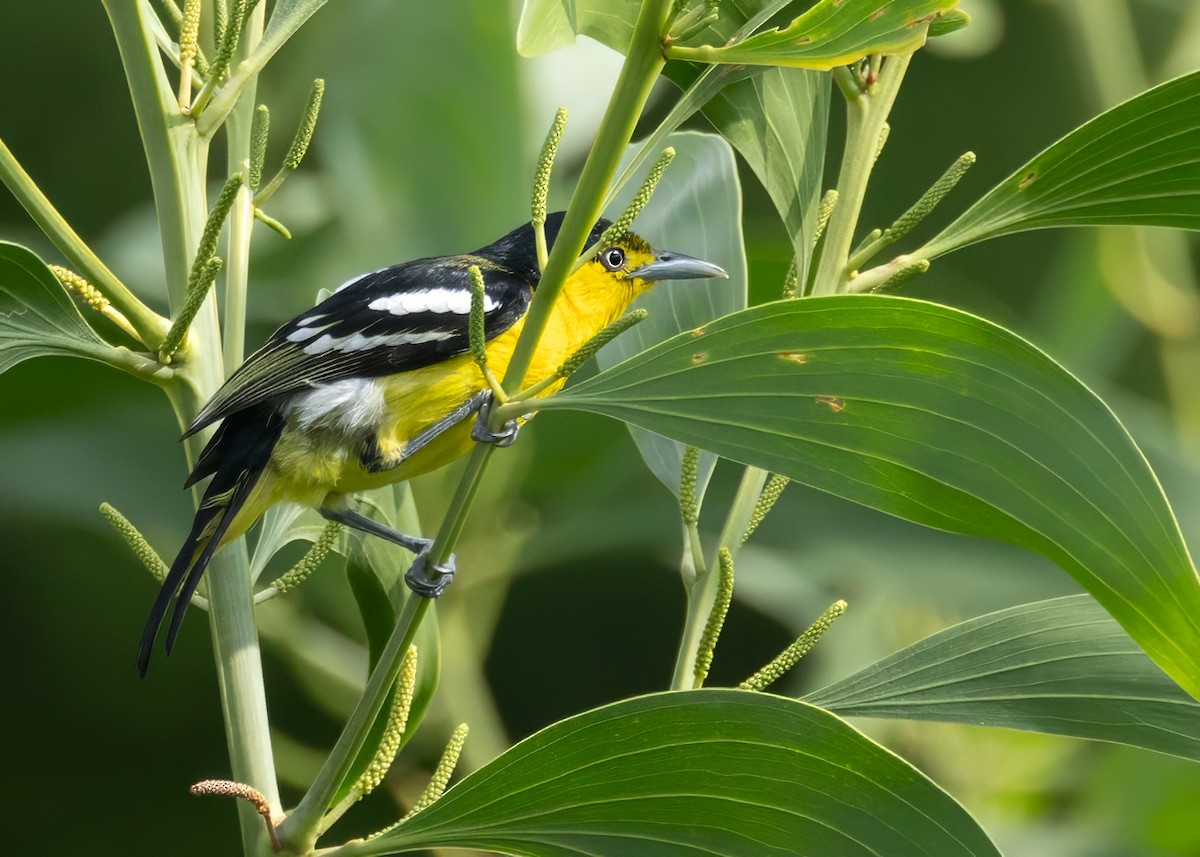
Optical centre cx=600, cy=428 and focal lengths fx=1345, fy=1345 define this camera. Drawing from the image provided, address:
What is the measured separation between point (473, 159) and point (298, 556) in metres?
0.76

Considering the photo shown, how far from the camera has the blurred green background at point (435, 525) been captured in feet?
6.82

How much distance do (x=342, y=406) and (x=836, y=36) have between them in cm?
101

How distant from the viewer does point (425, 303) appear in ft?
5.90

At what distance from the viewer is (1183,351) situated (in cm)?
279

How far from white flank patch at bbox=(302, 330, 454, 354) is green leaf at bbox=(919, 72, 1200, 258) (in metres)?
0.88

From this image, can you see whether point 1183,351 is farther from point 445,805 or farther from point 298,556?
point 445,805

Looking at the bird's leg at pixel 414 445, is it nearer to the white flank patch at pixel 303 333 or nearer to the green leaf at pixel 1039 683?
the white flank patch at pixel 303 333

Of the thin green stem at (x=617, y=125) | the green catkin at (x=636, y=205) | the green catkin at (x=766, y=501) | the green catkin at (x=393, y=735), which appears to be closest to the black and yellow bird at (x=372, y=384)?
the green catkin at (x=393, y=735)

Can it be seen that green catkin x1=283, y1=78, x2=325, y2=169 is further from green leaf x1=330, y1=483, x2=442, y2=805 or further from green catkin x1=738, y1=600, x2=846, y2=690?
green catkin x1=738, y1=600, x2=846, y2=690

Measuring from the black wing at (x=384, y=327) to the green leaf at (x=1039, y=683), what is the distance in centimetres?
77

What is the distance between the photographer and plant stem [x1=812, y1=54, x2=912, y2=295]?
1.20 metres

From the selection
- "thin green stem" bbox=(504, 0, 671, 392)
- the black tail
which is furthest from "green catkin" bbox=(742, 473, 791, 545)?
the black tail

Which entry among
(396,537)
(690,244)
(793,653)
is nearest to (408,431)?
(396,537)

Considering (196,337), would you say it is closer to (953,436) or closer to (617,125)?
(617,125)
